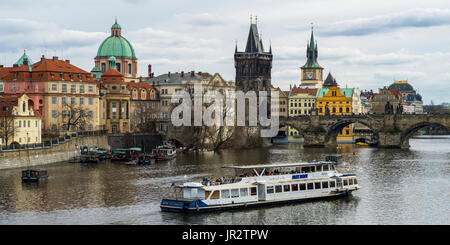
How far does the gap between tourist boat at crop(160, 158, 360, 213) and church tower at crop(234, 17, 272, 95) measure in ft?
383

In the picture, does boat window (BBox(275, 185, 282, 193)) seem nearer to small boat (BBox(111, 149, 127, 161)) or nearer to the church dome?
small boat (BBox(111, 149, 127, 161))

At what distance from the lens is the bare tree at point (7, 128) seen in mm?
89581

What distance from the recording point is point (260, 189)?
192 feet

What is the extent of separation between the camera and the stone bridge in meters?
138

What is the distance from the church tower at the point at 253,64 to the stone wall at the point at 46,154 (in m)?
76.7

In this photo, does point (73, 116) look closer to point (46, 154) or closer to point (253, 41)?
point (46, 154)

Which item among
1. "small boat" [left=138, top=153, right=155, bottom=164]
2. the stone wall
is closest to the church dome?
Answer: the stone wall

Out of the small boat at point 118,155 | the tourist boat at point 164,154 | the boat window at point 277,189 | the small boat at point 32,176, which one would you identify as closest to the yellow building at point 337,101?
the tourist boat at point 164,154

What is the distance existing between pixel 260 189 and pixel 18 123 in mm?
45852

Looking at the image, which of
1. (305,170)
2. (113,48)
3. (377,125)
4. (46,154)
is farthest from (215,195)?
(113,48)

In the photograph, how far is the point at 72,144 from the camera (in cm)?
9975
